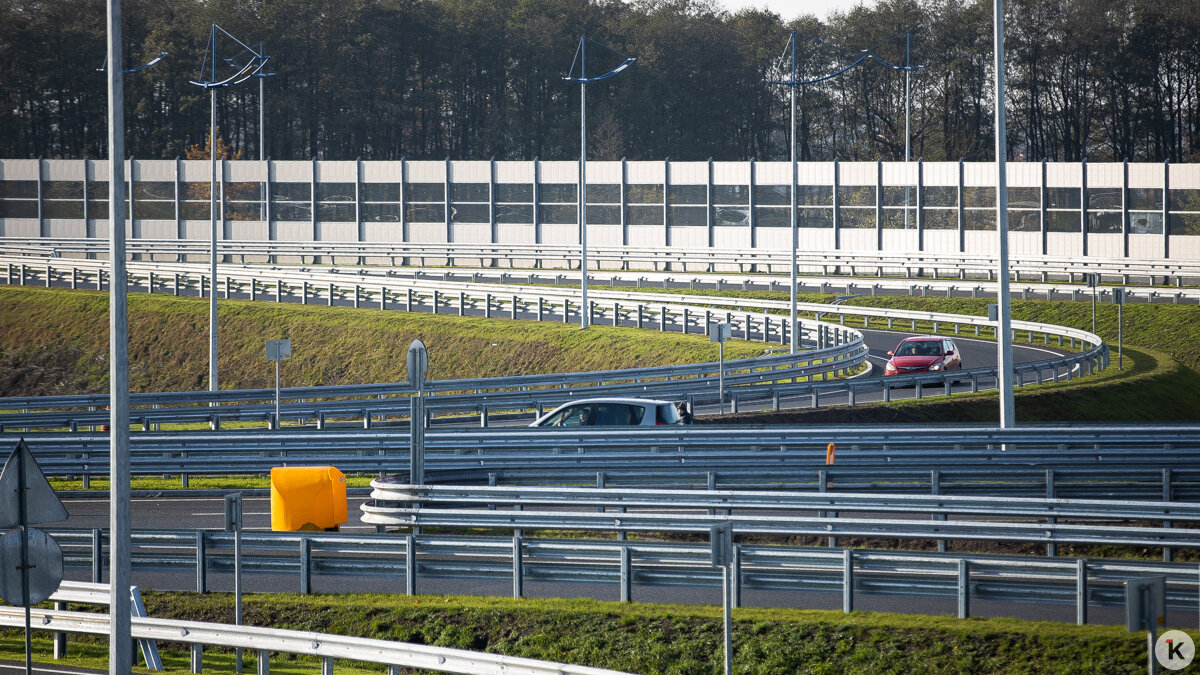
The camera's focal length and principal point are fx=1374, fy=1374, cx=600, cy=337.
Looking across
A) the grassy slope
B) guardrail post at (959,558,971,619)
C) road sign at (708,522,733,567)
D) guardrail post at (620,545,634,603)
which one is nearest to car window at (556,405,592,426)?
the grassy slope

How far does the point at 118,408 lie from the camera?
37.4 feet

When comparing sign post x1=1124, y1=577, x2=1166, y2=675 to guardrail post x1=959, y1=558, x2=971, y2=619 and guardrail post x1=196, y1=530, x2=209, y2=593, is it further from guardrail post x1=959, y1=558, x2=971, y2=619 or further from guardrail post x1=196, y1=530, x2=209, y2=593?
guardrail post x1=196, y1=530, x2=209, y2=593

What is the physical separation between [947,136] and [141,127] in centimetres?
4987

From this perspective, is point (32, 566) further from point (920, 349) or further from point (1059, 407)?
point (920, 349)

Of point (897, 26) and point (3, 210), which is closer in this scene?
point (3, 210)

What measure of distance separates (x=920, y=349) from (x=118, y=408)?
1060 inches

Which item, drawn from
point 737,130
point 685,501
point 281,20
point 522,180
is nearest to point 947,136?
point 737,130

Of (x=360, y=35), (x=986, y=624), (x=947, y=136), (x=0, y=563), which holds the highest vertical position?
(x=360, y=35)

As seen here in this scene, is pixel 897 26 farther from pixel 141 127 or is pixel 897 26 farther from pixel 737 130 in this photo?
pixel 141 127

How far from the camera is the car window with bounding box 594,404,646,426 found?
23.0m

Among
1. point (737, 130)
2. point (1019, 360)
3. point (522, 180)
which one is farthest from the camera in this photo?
point (737, 130)

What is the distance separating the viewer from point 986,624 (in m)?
12.9

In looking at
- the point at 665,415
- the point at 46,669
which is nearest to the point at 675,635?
the point at 46,669
